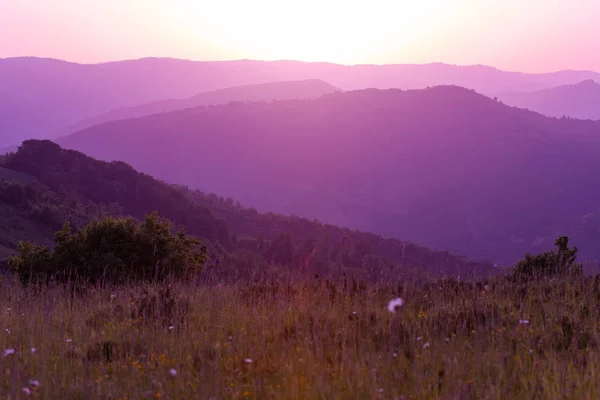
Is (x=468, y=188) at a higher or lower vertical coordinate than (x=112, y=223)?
lower

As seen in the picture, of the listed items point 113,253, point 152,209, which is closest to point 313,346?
point 113,253

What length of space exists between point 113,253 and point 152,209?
65.5 m

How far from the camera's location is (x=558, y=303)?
17.8 ft

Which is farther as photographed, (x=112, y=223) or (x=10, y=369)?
(x=112, y=223)

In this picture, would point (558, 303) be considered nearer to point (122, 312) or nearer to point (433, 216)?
point (122, 312)

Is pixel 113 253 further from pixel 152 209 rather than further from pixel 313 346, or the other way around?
pixel 152 209

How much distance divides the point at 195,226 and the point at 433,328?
67.2m

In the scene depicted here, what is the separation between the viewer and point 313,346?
426cm

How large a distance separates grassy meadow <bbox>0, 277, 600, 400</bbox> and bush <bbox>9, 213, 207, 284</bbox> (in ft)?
17.0

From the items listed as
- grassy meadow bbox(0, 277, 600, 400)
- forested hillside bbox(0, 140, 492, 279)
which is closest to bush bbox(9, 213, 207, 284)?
grassy meadow bbox(0, 277, 600, 400)

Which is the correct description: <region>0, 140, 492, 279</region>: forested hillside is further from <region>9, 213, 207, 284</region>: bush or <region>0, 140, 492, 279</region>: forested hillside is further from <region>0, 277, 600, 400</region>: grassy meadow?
<region>0, 277, 600, 400</region>: grassy meadow

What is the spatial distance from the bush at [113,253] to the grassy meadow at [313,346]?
5.19m

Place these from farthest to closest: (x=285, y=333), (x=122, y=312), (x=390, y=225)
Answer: (x=390, y=225)
(x=122, y=312)
(x=285, y=333)

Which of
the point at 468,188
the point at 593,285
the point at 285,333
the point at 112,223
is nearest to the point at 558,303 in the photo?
the point at 593,285
